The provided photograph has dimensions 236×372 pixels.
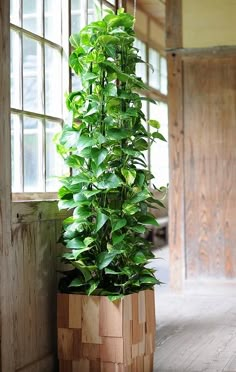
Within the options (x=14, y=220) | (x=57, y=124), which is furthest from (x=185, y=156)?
(x=14, y=220)

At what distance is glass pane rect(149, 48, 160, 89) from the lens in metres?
9.61

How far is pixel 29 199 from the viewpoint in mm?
3203

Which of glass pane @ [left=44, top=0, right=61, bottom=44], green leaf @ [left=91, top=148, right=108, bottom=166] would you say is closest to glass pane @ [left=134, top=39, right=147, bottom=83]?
glass pane @ [left=44, top=0, right=61, bottom=44]

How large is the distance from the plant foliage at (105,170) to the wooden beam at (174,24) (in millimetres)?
2531

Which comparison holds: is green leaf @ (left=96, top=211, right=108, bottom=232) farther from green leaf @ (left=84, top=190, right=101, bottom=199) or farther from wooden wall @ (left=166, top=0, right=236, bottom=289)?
wooden wall @ (left=166, top=0, right=236, bottom=289)

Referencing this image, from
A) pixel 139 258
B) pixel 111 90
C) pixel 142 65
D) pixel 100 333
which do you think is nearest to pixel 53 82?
pixel 111 90

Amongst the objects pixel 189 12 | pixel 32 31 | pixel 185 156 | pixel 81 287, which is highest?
pixel 189 12

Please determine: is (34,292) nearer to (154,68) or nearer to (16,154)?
(16,154)

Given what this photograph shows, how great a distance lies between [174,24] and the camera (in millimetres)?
5547

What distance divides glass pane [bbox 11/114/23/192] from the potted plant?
0.22m

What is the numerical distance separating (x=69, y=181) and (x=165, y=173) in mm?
7272

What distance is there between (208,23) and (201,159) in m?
1.14

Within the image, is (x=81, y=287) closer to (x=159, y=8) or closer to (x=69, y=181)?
(x=69, y=181)

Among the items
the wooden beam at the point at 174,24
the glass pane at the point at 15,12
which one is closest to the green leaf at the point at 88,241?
the glass pane at the point at 15,12
